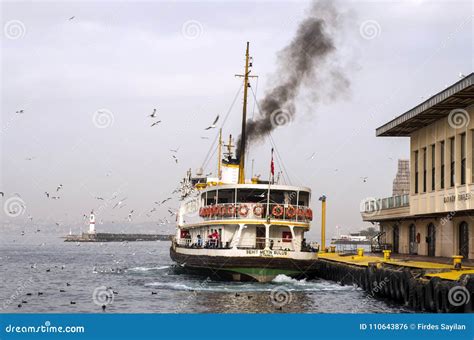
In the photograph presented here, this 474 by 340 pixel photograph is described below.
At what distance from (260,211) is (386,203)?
21.7 meters

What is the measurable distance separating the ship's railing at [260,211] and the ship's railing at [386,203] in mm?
14119

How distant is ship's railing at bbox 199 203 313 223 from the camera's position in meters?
43.0

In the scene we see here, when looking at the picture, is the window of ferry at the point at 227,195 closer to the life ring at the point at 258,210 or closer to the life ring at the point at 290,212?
the life ring at the point at 258,210

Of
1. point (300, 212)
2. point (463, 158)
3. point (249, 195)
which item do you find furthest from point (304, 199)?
point (463, 158)

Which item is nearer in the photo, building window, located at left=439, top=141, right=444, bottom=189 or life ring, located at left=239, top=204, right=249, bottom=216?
life ring, located at left=239, top=204, right=249, bottom=216

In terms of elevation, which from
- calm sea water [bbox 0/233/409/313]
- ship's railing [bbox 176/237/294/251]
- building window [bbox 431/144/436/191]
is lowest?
calm sea water [bbox 0/233/409/313]

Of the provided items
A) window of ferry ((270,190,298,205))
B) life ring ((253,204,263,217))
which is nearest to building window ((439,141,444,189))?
window of ferry ((270,190,298,205))

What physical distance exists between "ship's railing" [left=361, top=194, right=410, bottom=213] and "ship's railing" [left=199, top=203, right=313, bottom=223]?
46.3 ft

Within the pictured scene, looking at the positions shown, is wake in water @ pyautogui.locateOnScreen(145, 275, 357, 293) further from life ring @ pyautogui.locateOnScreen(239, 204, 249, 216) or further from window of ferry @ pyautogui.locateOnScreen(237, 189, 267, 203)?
window of ferry @ pyautogui.locateOnScreen(237, 189, 267, 203)

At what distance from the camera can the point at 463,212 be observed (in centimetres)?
4150

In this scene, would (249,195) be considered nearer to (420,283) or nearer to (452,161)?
(452,161)

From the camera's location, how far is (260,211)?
42938 millimetres

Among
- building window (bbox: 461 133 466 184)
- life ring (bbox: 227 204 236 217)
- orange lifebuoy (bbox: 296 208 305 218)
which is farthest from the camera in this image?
orange lifebuoy (bbox: 296 208 305 218)

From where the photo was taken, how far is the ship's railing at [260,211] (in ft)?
141
